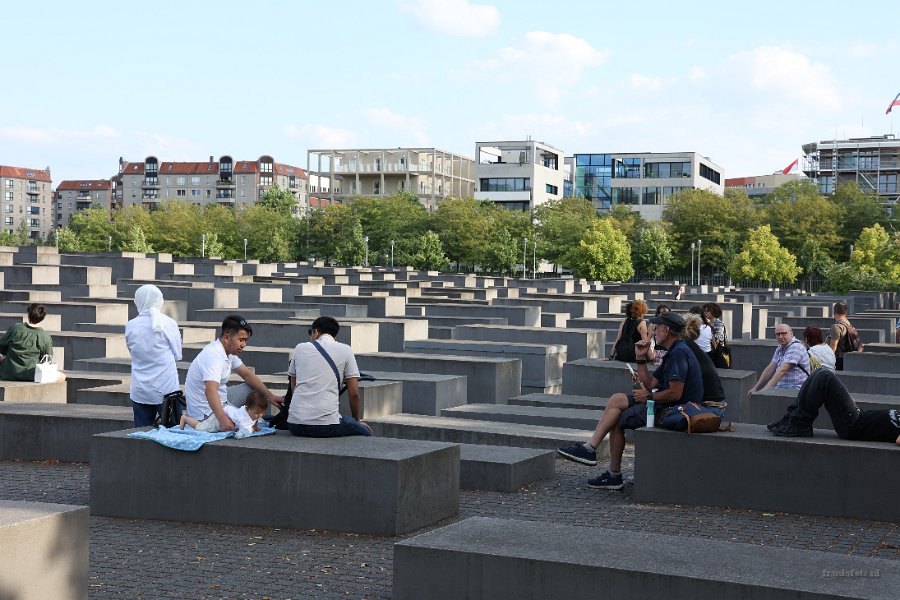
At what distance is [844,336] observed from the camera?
59.0ft

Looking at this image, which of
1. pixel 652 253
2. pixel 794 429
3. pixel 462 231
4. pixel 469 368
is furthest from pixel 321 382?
pixel 462 231

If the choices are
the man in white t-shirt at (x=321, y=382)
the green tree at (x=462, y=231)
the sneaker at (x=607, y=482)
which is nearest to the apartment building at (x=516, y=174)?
the green tree at (x=462, y=231)

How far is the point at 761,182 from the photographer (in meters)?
166

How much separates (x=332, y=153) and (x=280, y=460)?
452ft

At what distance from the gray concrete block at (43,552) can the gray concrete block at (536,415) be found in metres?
7.62

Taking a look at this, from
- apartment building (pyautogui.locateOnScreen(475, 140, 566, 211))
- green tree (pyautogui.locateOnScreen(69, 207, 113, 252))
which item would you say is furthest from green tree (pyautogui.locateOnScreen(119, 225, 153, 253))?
apartment building (pyautogui.locateOnScreen(475, 140, 566, 211))

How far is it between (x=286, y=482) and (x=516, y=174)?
12201 cm

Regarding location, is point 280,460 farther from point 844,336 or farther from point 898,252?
point 898,252

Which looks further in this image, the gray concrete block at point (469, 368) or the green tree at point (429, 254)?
the green tree at point (429, 254)

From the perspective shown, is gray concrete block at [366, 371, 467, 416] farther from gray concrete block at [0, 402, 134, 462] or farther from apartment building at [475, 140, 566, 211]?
apartment building at [475, 140, 566, 211]

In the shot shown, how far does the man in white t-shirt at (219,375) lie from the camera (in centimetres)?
852

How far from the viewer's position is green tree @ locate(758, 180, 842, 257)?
303 ft

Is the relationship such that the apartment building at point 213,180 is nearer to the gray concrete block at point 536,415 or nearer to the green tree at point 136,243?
the green tree at point 136,243

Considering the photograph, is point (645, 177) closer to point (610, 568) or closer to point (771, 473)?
point (771, 473)
